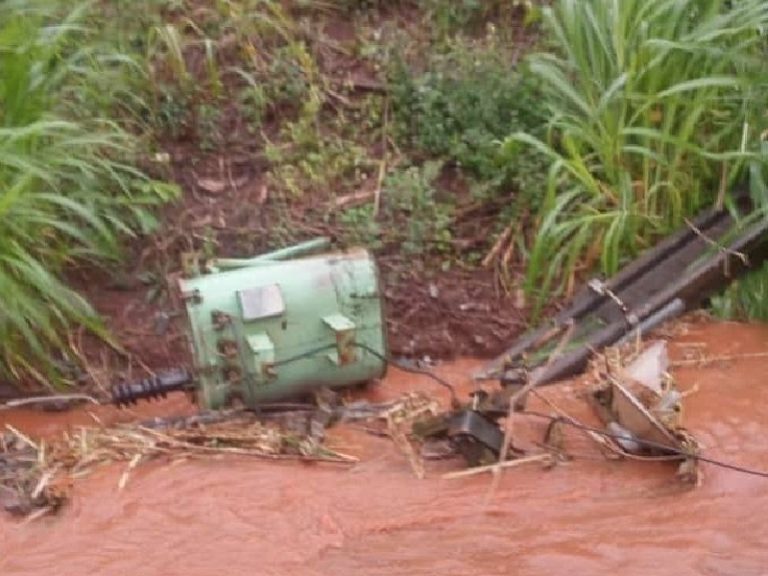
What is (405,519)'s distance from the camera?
4.01 metres

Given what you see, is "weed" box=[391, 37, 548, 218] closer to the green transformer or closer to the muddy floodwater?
the green transformer

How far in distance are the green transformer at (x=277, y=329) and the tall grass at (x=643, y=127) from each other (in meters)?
0.94

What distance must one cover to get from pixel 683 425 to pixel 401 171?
1818 mm

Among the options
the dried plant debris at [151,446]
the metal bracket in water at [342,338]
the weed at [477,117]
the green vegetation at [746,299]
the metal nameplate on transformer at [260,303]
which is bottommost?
the green vegetation at [746,299]

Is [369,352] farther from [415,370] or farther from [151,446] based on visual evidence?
[151,446]

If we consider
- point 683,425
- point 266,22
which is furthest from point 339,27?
point 683,425

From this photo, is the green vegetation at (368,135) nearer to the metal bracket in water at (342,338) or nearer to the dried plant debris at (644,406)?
Result: the dried plant debris at (644,406)

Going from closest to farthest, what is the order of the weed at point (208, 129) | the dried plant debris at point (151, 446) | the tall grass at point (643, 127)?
the dried plant debris at point (151, 446) < the tall grass at point (643, 127) < the weed at point (208, 129)

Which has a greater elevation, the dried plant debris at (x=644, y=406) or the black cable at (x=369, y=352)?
the black cable at (x=369, y=352)

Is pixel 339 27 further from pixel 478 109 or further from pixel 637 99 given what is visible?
pixel 637 99

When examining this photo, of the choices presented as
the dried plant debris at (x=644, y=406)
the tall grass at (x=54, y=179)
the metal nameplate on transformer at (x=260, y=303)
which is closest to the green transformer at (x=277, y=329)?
the metal nameplate on transformer at (x=260, y=303)

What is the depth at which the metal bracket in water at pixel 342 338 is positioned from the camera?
4.46 metres

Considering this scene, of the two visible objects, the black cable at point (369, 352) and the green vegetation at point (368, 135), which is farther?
the green vegetation at point (368, 135)

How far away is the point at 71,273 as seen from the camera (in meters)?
5.30
